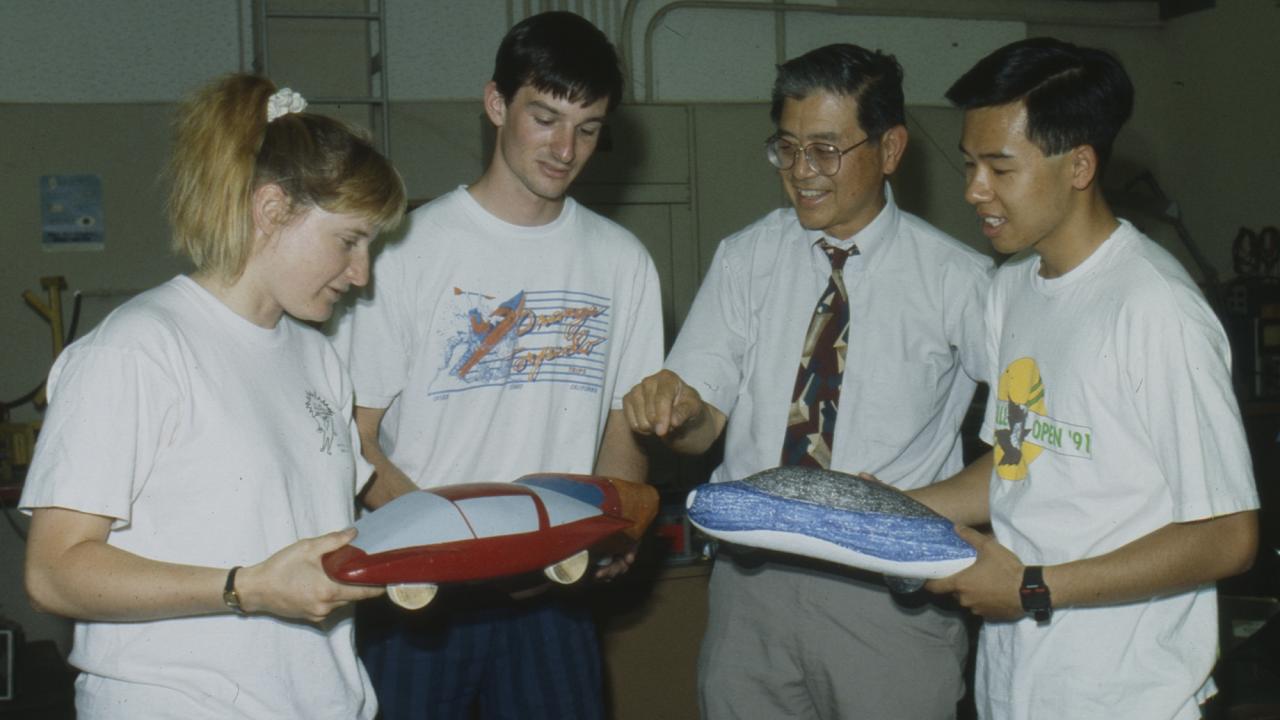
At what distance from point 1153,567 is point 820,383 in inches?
27.3

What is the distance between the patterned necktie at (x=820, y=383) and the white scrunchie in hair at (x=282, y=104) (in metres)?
0.96

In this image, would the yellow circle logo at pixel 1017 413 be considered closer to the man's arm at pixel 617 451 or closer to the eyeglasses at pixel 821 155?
the eyeglasses at pixel 821 155

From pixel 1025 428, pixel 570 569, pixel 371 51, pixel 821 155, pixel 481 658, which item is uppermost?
pixel 371 51

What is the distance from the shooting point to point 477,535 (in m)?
1.50

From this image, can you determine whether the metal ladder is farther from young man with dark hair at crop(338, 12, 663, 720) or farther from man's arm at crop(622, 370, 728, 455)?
man's arm at crop(622, 370, 728, 455)

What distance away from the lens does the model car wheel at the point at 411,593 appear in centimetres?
142

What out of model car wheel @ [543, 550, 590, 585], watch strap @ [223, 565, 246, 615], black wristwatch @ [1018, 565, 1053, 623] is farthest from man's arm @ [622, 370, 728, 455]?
watch strap @ [223, 565, 246, 615]

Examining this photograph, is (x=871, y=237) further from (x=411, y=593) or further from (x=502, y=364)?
(x=411, y=593)

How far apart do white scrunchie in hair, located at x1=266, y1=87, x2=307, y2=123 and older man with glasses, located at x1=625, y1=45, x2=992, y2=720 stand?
70cm

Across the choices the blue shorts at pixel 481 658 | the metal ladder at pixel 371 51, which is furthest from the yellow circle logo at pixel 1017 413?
the metal ladder at pixel 371 51

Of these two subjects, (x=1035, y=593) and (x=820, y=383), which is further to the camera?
(x=820, y=383)

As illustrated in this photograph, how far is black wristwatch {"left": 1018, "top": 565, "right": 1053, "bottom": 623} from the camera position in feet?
4.84

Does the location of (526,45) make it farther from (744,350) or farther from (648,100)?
(648,100)

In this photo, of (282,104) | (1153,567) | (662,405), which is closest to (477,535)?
(662,405)
